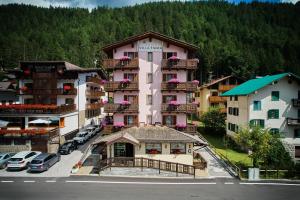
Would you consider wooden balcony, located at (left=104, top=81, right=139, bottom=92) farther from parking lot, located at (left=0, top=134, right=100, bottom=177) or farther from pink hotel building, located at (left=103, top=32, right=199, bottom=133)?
parking lot, located at (left=0, top=134, right=100, bottom=177)

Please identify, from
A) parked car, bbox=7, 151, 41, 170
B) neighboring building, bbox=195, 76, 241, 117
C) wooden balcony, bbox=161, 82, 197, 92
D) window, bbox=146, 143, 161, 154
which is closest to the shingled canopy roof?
window, bbox=146, 143, 161, 154

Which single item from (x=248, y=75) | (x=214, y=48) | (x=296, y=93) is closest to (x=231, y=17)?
(x=214, y=48)

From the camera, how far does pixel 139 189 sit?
1004 inches

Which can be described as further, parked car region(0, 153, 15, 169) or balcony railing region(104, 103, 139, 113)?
balcony railing region(104, 103, 139, 113)

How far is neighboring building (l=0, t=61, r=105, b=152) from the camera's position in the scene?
38.6m

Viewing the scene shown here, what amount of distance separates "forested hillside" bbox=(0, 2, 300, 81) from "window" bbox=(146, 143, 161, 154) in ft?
218

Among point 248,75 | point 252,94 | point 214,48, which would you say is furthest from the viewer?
point 214,48

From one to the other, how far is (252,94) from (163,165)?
792 inches

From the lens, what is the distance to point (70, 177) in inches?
1144

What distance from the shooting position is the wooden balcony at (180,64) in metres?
41.2

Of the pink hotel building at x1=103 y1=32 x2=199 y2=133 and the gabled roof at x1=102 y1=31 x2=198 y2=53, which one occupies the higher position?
the gabled roof at x1=102 y1=31 x2=198 y2=53

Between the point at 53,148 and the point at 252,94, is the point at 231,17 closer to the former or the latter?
→ the point at 252,94

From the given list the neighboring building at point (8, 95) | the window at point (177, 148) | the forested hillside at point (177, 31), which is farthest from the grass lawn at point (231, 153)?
the forested hillside at point (177, 31)

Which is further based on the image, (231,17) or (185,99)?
(231,17)
